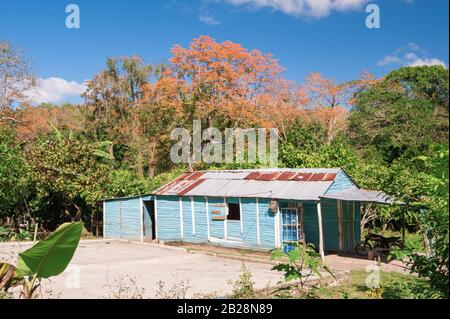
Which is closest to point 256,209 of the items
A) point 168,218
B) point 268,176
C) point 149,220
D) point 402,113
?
point 268,176

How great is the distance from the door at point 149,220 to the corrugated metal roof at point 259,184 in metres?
A: 1.14

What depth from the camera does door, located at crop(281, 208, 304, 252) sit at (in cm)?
1591

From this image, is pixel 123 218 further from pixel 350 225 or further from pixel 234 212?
pixel 350 225

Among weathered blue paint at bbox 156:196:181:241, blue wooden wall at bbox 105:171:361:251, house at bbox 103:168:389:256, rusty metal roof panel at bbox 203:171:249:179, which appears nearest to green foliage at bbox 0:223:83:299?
house at bbox 103:168:389:256

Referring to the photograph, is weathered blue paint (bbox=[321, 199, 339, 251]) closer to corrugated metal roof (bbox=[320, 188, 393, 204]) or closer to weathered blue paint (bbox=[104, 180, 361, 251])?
weathered blue paint (bbox=[104, 180, 361, 251])

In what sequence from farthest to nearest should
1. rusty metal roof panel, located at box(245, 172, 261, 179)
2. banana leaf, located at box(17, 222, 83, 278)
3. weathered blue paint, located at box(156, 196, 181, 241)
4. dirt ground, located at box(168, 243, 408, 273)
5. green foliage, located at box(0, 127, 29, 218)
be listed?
green foliage, located at box(0, 127, 29, 218)
weathered blue paint, located at box(156, 196, 181, 241)
rusty metal roof panel, located at box(245, 172, 261, 179)
dirt ground, located at box(168, 243, 408, 273)
banana leaf, located at box(17, 222, 83, 278)

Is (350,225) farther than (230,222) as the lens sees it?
No

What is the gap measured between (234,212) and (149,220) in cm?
488

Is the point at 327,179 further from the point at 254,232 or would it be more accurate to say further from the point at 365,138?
the point at 365,138

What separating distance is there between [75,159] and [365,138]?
23.5 meters

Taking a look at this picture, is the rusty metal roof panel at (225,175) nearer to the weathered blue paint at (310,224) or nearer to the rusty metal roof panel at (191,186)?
the rusty metal roof panel at (191,186)

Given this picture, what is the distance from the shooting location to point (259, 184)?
17.2 m

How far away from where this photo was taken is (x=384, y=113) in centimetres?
3519
